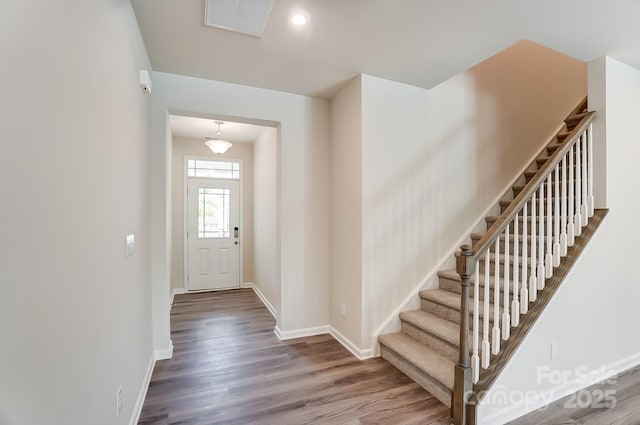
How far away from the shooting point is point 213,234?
539 centimetres

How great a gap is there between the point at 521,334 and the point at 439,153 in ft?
6.09

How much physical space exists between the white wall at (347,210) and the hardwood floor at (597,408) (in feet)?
4.69

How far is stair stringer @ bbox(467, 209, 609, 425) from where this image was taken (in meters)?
1.87

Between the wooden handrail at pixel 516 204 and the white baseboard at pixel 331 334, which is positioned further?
the white baseboard at pixel 331 334

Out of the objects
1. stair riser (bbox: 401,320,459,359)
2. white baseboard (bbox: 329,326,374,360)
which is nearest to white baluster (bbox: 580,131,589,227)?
stair riser (bbox: 401,320,459,359)

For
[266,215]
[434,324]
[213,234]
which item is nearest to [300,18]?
[434,324]

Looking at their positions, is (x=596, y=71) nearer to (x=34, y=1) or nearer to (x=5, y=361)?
(x=34, y=1)

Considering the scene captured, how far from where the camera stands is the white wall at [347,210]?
2.85 meters

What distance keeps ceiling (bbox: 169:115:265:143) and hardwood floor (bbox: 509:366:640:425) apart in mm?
4194

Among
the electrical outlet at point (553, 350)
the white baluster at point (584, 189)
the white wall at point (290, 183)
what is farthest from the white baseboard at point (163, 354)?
the white baluster at point (584, 189)

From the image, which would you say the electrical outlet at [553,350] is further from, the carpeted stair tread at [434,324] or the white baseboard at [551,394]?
the carpeted stair tread at [434,324]

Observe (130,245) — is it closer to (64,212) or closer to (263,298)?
(64,212)

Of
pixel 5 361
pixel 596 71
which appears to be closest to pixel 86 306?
pixel 5 361

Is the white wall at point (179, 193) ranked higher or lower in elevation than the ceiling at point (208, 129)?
lower
